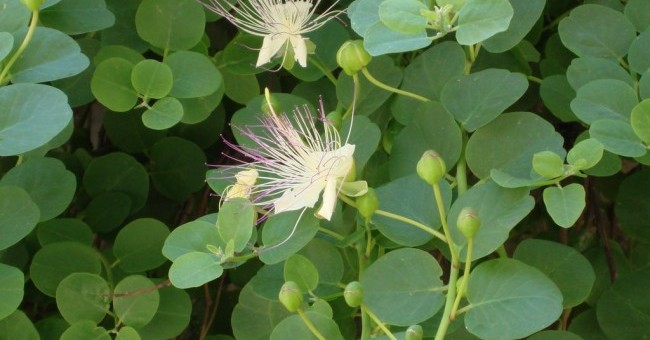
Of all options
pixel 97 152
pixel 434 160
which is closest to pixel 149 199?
pixel 97 152

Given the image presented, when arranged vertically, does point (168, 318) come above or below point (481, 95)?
below

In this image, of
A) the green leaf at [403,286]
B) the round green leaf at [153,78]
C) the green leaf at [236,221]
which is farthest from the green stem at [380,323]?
the round green leaf at [153,78]

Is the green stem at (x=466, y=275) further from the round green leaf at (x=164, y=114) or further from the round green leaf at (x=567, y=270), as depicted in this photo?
A: the round green leaf at (x=164, y=114)

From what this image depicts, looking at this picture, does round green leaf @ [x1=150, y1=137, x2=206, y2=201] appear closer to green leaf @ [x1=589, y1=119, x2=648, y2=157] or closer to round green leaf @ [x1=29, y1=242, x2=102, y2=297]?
round green leaf @ [x1=29, y1=242, x2=102, y2=297]

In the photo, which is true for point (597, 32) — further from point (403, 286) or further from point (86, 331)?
point (86, 331)

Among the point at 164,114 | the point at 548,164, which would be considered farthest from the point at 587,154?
the point at 164,114

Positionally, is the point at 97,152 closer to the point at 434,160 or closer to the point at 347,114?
the point at 347,114

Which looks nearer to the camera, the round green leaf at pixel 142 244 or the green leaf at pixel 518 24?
the green leaf at pixel 518 24
